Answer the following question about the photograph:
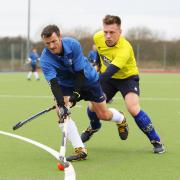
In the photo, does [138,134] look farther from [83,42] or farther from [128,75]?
[83,42]

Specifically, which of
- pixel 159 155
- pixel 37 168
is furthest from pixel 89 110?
pixel 37 168

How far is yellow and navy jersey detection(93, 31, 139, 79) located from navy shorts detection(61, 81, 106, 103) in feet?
1.61

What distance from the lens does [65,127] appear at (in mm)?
5992

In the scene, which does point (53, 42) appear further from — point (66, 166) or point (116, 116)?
point (116, 116)

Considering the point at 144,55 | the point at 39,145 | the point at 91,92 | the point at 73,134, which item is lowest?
the point at 144,55

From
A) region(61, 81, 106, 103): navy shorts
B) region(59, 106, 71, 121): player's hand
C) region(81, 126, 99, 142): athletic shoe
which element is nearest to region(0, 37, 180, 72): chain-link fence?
region(81, 126, 99, 142): athletic shoe

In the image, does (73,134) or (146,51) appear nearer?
(73,134)

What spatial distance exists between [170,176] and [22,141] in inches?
111

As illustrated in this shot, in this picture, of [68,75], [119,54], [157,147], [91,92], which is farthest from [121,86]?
[68,75]

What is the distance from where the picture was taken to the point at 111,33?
6.71 metres

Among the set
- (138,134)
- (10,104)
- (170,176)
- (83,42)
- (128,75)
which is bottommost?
(83,42)

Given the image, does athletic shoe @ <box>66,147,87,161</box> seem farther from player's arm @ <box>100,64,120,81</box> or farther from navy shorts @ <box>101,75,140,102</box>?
navy shorts @ <box>101,75,140,102</box>

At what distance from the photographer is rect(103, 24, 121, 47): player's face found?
6.64 meters

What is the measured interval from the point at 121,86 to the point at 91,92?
75cm
